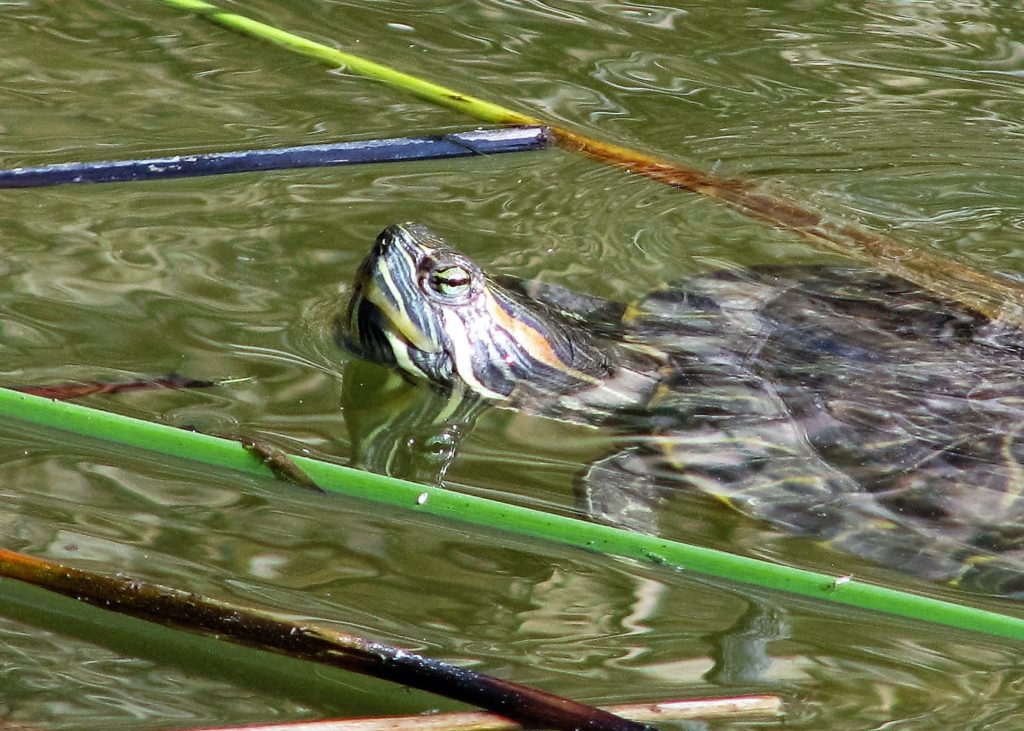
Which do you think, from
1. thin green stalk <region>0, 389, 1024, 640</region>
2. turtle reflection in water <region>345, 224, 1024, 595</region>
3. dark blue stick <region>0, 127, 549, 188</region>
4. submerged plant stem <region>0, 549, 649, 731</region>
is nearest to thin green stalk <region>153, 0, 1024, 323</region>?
dark blue stick <region>0, 127, 549, 188</region>

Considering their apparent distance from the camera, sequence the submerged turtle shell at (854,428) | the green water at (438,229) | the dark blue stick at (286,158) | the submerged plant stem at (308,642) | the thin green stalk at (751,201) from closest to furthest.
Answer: the submerged plant stem at (308,642) → the green water at (438,229) → the submerged turtle shell at (854,428) → the dark blue stick at (286,158) → the thin green stalk at (751,201)

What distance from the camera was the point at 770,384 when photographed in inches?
111

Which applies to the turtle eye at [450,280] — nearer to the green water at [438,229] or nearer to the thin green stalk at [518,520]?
the green water at [438,229]

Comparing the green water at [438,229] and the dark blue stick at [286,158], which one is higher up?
the dark blue stick at [286,158]

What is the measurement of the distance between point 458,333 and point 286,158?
0.58 m

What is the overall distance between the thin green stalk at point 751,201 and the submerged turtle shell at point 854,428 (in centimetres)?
28

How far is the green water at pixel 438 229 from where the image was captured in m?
1.99

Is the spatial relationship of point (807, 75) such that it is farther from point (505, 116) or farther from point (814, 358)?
point (814, 358)

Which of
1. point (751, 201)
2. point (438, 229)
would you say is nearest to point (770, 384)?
point (751, 201)

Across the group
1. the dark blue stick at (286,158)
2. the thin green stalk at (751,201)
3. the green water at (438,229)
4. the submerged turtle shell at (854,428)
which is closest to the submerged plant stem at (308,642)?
the green water at (438,229)

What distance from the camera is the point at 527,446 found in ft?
9.17

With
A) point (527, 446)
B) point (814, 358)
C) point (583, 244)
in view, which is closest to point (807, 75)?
point (583, 244)

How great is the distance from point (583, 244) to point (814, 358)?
1.02 m

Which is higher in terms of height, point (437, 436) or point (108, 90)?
point (108, 90)
